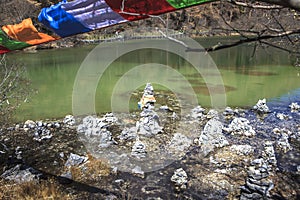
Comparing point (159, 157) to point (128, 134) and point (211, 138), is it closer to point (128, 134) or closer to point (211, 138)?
point (128, 134)

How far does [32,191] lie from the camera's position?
408cm

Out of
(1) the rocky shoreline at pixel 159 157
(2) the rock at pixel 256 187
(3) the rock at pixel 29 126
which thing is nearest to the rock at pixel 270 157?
(1) the rocky shoreline at pixel 159 157

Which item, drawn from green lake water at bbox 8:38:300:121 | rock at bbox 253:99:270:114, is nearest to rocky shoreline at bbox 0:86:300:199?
rock at bbox 253:99:270:114

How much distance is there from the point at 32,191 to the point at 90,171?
95 centimetres

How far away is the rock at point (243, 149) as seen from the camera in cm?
538

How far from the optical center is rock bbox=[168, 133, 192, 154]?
5.57 metres

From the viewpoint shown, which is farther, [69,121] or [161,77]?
[161,77]

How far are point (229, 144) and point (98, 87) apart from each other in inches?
257

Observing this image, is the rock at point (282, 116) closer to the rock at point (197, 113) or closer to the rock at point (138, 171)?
the rock at point (197, 113)


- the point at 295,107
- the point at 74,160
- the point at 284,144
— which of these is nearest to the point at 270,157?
the point at 284,144

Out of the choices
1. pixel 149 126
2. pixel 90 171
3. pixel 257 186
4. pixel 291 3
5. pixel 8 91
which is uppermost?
pixel 291 3

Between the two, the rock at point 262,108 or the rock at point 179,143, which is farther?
the rock at point 262,108

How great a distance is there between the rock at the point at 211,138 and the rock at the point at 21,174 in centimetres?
291

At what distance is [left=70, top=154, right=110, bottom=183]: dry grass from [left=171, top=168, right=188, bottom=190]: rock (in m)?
1.07
